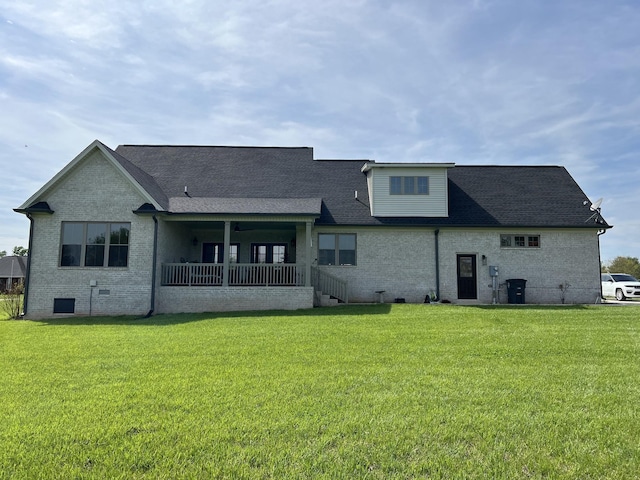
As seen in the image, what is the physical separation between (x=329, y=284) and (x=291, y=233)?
132 inches

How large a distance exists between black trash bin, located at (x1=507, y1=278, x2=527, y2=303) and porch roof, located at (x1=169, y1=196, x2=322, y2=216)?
28.2ft

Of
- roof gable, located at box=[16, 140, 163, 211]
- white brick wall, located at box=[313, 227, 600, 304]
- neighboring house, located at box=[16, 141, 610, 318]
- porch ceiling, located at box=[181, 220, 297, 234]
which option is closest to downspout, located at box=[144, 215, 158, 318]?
neighboring house, located at box=[16, 141, 610, 318]

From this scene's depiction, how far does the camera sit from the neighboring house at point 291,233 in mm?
15273

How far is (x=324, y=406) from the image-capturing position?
15.6 ft

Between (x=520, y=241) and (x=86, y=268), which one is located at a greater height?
(x=520, y=241)

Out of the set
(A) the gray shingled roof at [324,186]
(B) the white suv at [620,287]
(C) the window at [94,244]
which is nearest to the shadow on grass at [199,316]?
(C) the window at [94,244]

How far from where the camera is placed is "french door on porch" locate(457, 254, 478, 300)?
17.8 metres

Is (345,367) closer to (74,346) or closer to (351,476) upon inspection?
(351,476)

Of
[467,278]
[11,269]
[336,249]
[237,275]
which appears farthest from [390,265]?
[11,269]

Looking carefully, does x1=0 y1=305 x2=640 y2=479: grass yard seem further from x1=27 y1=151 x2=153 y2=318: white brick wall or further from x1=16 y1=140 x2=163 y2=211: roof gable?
x1=16 y1=140 x2=163 y2=211: roof gable

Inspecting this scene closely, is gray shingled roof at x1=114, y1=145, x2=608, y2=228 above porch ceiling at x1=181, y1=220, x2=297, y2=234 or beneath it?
above

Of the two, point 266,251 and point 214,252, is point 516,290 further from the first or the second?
point 214,252

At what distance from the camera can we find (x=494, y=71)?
13.8 metres

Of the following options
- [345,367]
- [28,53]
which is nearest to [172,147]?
[28,53]
